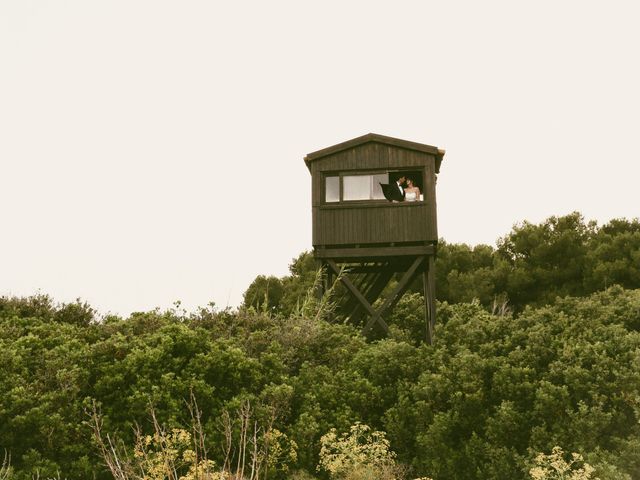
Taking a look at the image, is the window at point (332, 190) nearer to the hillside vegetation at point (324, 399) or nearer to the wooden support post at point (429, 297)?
the wooden support post at point (429, 297)

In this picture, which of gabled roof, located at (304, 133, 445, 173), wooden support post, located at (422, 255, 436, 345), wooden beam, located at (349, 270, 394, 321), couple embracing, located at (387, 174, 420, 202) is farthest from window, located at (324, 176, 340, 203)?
wooden support post, located at (422, 255, 436, 345)

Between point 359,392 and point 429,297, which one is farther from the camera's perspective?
point 429,297

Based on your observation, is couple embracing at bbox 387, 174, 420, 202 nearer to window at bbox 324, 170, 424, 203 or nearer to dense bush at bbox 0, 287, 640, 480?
window at bbox 324, 170, 424, 203

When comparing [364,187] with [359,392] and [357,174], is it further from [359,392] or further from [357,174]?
[359,392]

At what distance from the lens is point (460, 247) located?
38.3 metres

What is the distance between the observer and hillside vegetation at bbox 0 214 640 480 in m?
10.4

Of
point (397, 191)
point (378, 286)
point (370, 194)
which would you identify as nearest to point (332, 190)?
point (370, 194)

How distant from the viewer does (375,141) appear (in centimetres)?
2022

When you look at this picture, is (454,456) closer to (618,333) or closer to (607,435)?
(607,435)

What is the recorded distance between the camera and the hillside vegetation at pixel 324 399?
34.1 feet

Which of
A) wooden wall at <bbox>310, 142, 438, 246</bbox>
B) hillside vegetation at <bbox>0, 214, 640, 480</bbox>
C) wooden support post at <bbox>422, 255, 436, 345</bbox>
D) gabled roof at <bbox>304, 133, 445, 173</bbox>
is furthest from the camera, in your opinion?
gabled roof at <bbox>304, 133, 445, 173</bbox>

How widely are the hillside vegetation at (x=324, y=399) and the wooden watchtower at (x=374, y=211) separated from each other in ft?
17.6

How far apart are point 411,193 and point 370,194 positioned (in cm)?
114

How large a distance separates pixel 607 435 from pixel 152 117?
62.1ft
